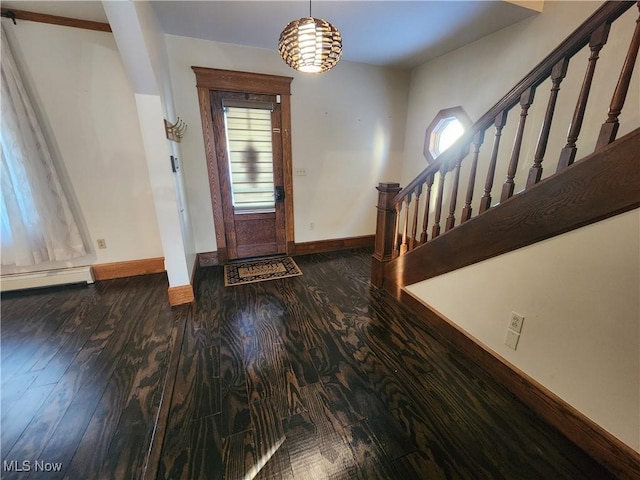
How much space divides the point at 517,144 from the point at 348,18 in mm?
1909

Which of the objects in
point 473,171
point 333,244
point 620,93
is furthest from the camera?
point 333,244

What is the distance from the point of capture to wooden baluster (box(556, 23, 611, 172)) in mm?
988

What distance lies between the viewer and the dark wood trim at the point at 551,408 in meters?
1.06

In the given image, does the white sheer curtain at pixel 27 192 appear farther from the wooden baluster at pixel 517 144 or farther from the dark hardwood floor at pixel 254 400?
the wooden baluster at pixel 517 144

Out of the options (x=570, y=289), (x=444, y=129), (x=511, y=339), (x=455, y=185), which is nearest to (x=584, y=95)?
(x=455, y=185)

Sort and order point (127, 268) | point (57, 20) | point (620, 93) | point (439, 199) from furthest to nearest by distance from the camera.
Answer: 1. point (127, 268)
2. point (57, 20)
3. point (439, 199)
4. point (620, 93)

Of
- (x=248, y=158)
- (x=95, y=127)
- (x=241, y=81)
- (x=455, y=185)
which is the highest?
(x=241, y=81)

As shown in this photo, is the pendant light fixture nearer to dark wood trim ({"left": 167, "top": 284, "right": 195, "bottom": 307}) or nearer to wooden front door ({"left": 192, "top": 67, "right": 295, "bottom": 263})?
wooden front door ({"left": 192, "top": 67, "right": 295, "bottom": 263})

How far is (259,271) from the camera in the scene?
10.2 feet

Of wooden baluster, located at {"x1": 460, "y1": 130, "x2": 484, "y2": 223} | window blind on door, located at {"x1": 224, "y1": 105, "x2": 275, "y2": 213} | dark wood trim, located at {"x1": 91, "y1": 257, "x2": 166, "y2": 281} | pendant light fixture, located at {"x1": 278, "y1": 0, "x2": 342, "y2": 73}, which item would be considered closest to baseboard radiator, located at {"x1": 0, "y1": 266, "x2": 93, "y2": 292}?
dark wood trim, located at {"x1": 91, "y1": 257, "x2": 166, "y2": 281}

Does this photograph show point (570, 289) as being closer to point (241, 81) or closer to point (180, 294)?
point (180, 294)

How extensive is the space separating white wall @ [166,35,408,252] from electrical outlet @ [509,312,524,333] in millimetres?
2598

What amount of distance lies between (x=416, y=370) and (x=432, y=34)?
3084 mm

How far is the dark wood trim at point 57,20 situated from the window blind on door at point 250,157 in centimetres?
119
